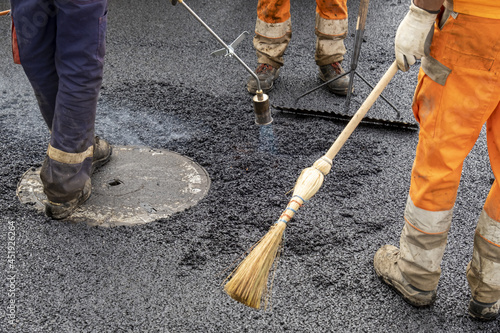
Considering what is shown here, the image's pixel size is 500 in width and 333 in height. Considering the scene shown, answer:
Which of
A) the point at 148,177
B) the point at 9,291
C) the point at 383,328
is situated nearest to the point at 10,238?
the point at 9,291

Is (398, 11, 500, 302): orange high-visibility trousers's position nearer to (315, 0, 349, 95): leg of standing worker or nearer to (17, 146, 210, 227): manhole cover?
(17, 146, 210, 227): manhole cover

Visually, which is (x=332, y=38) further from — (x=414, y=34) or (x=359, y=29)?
(x=414, y=34)

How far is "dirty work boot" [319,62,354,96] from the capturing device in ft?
13.9

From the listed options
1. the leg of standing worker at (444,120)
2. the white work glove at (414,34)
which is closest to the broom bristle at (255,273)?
the leg of standing worker at (444,120)

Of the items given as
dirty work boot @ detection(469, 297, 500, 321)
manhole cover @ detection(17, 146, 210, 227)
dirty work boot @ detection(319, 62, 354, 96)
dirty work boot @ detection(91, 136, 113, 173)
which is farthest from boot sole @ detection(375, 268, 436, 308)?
dirty work boot @ detection(319, 62, 354, 96)

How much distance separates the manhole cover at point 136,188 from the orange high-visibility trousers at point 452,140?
134 cm

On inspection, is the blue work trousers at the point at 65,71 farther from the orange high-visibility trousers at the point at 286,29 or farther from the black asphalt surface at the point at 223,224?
the orange high-visibility trousers at the point at 286,29

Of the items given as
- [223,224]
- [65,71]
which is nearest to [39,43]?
[65,71]

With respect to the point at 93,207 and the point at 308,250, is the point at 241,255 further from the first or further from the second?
the point at 93,207

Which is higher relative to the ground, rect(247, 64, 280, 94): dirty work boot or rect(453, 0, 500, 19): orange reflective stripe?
rect(453, 0, 500, 19): orange reflective stripe

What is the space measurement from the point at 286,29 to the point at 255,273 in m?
2.68

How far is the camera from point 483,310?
234 cm

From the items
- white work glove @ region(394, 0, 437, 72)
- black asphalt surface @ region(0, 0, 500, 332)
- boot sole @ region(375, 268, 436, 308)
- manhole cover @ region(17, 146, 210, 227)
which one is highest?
white work glove @ region(394, 0, 437, 72)

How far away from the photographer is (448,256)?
2.71m
